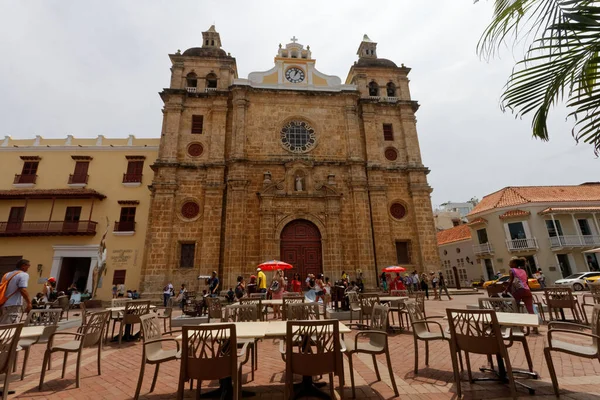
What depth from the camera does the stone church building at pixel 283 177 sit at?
1609 centimetres

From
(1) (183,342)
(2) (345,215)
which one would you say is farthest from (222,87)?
(1) (183,342)

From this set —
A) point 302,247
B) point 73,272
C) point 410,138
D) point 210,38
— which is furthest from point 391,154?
point 73,272

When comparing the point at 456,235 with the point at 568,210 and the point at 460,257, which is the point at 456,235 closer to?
the point at 460,257

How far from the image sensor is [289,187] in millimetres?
17359

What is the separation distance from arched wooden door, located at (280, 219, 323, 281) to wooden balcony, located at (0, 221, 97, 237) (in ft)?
38.7

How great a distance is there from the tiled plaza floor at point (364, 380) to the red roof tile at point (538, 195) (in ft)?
70.6

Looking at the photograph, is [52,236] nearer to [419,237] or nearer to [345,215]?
[345,215]

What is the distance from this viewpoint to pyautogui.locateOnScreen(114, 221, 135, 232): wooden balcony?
17156 millimetres

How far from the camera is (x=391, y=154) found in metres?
19.6

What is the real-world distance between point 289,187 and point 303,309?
1252cm

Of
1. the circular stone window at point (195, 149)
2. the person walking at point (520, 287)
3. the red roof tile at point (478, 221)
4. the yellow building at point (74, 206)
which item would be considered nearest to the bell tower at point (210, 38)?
the yellow building at point (74, 206)

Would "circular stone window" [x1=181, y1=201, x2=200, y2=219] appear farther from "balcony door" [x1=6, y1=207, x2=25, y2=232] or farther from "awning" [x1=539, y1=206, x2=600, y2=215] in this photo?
"awning" [x1=539, y1=206, x2=600, y2=215]

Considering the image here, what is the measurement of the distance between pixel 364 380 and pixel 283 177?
14.4m

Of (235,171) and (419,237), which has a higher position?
(235,171)
